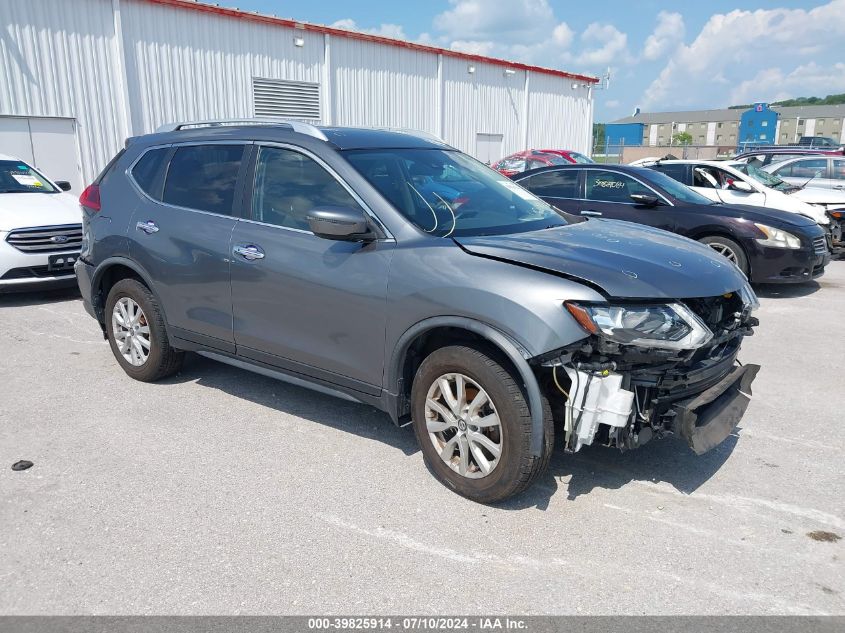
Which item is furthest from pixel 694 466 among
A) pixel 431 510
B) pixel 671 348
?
pixel 431 510

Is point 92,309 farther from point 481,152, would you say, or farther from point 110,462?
point 481,152

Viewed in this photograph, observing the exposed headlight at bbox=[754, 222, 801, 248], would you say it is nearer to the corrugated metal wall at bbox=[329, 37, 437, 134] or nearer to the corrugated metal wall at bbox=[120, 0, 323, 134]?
the corrugated metal wall at bbox=[120, 0, 323, 134]

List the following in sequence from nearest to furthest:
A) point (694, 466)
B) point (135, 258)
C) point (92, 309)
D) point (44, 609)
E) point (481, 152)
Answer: point (44, 609), point (694, 466), point (135, 258), point (92, 309), point (481, 152)

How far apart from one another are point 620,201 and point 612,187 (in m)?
0.24

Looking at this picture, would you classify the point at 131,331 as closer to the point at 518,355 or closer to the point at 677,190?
the point at 518,355

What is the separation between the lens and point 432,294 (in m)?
3.42

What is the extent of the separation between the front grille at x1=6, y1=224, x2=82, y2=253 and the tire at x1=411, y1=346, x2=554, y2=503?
621cm

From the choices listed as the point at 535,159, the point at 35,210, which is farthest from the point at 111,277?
the point at 535,159

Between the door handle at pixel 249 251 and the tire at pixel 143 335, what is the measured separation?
1064mm

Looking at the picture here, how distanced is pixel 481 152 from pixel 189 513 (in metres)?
22.6

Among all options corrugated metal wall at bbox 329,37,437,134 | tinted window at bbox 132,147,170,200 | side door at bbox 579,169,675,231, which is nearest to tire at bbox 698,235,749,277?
side door at bbox 579,169,675,231

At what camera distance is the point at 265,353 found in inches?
169

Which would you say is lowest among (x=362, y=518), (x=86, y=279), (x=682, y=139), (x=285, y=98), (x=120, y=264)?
(x=362, y=518)

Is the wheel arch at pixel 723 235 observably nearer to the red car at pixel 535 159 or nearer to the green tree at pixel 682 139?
the red car at pixel 535 159
